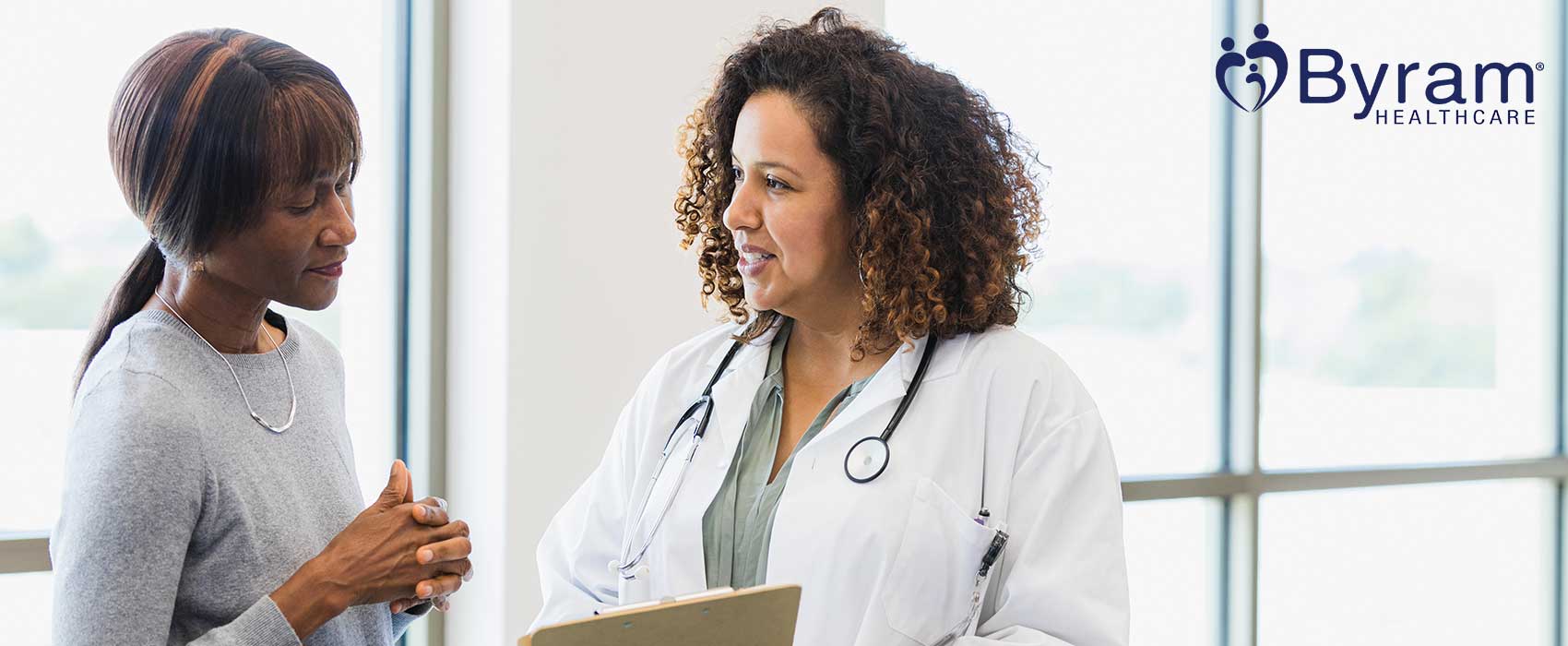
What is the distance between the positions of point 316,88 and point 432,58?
1173 millimetres

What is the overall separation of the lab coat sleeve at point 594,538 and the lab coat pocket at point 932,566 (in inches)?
15.5

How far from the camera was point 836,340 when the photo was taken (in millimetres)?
1585

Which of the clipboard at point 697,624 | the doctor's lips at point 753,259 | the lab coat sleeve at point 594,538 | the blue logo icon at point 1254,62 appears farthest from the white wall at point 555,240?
the blue logo icon at point 1254,62

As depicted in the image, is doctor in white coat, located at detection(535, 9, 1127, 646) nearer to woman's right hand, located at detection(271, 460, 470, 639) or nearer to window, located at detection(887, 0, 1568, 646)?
woman's right hand, located at detection(271, 460, 470, 639)

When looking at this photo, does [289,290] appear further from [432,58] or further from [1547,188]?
[1547,188]

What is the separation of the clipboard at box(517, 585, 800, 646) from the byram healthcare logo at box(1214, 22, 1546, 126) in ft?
7.70

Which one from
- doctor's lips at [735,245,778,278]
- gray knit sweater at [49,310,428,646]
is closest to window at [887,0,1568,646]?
doctor's lips at [735,245,778,278]

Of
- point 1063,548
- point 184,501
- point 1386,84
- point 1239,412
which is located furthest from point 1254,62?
point 184,501

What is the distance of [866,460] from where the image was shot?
1411 mm

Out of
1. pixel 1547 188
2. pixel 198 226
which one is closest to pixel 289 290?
pixel 198 226

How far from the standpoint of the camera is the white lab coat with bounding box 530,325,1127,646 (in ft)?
4.40

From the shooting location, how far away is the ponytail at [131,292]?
1.20 meters

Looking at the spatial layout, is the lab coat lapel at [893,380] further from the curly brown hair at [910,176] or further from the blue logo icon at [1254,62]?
the blue logo icon at [1254,62]

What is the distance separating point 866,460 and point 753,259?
29 centimetres
